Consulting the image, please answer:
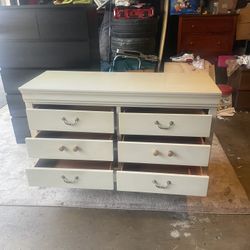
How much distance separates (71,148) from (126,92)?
0.38 metres

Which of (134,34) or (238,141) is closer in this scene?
(238,141)

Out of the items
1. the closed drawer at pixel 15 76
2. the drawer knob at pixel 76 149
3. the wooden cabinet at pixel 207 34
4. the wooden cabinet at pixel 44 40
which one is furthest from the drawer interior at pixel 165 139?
the wooden cabinet at pixel 207 34

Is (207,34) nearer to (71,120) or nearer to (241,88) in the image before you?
(241,88)

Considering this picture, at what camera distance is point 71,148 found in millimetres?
1200

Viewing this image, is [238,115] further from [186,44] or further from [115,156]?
[115,156]

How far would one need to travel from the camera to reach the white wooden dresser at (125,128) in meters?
1.10

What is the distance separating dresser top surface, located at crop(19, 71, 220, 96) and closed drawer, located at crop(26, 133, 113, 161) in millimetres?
234

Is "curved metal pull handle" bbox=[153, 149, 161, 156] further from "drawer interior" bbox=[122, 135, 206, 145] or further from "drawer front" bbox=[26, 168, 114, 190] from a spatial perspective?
"drawer front" bbox=[26, 168, 114, 190]

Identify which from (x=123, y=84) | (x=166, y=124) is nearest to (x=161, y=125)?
(x=166, y=124)

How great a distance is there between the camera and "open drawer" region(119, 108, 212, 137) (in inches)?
42.9

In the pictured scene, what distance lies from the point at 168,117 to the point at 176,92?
0.11m

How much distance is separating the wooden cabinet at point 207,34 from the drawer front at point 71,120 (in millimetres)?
2031

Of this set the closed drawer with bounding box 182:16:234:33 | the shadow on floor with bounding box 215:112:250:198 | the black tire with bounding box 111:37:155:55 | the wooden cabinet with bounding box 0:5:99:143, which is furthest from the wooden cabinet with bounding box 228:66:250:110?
the wooden cabinet with bounding box 0:5:99:143

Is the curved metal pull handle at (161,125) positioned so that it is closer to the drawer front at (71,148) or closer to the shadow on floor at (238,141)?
the drawer front at (71,148)
